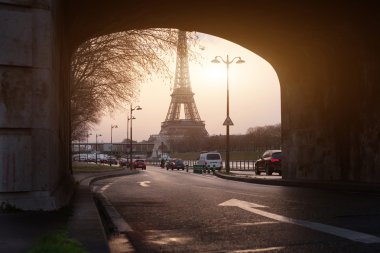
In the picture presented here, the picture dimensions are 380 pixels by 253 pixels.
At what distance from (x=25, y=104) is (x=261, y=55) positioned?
51.0ft

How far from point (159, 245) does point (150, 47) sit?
70.8 feet

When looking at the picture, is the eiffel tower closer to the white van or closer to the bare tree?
the white van

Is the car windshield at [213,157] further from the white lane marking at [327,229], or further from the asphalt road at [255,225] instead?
the white lane marking at [327,229]

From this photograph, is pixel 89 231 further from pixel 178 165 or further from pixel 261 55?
pixel 178 165

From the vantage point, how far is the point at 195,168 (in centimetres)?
4772

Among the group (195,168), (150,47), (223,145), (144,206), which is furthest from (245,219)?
(223,145)

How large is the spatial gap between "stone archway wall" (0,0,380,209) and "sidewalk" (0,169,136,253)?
17.1 inches

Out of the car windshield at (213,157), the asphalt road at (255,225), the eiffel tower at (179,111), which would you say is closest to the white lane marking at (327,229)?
the asphalt road at (255,225)

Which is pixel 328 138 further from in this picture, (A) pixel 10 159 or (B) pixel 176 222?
(A) pixel 10 159

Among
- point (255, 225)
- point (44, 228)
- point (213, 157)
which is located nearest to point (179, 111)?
point (213, 157)

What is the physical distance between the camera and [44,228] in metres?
6.46

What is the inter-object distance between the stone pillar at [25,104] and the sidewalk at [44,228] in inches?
15.6

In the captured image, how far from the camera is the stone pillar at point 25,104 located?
778 centimetres

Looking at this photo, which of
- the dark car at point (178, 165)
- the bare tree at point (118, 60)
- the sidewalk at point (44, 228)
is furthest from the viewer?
the dark car at point (178, 165)
